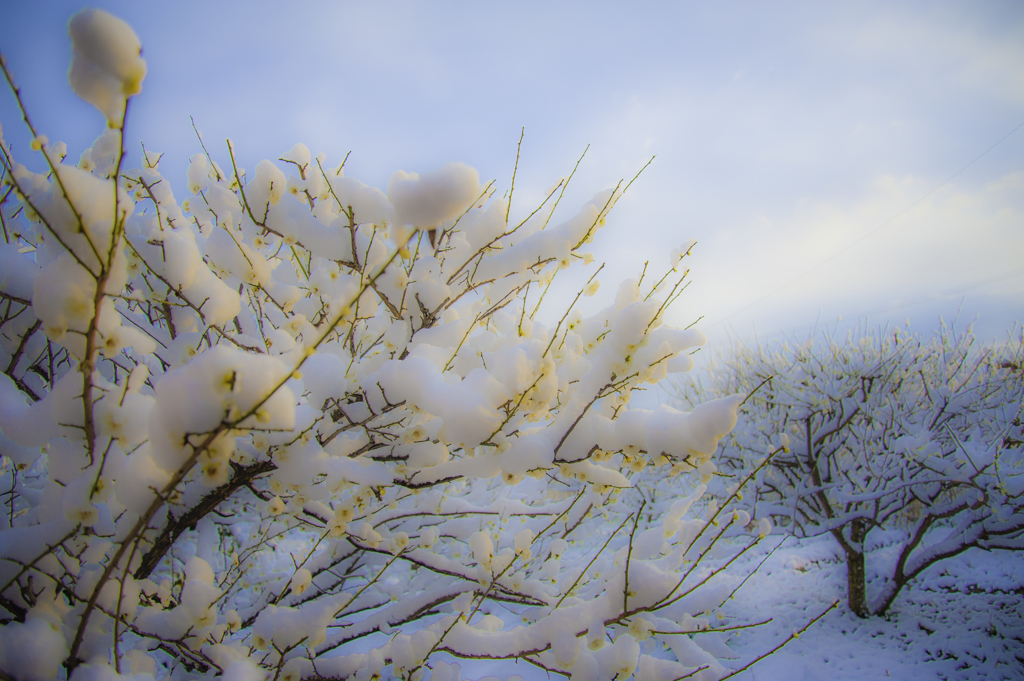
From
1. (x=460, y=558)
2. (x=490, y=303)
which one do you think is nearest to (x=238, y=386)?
(x=490, y=303)

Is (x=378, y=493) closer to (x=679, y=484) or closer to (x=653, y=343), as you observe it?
(x=653, y=343)

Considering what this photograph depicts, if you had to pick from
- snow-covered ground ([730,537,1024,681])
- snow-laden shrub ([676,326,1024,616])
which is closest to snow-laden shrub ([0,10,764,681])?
snow-laden shrub ([676,326,1024,616])

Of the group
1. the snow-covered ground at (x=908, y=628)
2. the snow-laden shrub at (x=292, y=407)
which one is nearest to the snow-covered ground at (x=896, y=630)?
the snow-covered ground at (x=908, y=628)

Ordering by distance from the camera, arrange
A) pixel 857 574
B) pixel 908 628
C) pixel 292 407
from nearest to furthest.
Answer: pixel 292 407, pixel 908 628, pixel 857 574

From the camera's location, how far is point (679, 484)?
33.2 ft

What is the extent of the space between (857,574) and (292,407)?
9.52 meters

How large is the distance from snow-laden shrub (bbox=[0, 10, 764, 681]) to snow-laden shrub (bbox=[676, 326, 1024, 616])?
514cm

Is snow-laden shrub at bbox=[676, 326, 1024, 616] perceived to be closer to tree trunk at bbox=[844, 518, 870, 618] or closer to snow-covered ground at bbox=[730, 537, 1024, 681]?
tree trunk at bbox=[844, 518, 870, 618]

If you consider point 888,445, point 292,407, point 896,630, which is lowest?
point 896,630

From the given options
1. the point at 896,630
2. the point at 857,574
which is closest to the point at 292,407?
the point at 857,574

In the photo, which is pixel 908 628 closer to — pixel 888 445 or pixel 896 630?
pixel 896 630

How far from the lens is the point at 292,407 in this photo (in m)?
0.77

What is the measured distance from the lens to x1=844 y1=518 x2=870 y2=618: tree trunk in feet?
21.3

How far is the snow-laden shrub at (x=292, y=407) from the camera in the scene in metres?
0.78
